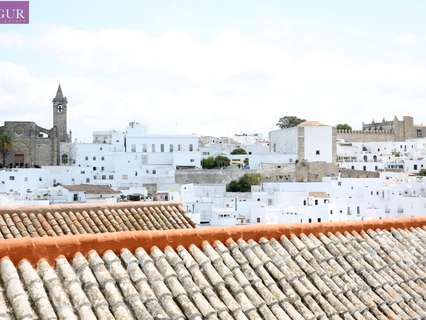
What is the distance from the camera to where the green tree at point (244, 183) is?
60.9 meters

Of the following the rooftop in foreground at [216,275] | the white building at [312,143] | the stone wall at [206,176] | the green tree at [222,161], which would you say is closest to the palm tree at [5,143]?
the stone wall at [206,176]

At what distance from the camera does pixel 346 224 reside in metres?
6.52

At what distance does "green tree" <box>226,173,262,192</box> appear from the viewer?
60906mm

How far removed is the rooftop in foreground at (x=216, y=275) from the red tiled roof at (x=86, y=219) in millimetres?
3610

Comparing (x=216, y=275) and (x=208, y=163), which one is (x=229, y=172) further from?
(x=216, y=275)

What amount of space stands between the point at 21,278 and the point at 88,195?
45.0 m


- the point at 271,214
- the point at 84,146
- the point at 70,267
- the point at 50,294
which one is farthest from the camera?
the point at 84,146

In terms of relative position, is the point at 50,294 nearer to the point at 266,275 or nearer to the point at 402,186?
the point at 266,275

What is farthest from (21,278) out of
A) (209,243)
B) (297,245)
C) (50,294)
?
(297,245)

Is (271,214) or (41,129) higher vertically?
(41,129)

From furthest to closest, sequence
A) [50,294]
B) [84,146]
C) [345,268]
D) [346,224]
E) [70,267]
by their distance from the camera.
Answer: [84,146]
[346,224]
[345,268]
[70,267]
[50,294]

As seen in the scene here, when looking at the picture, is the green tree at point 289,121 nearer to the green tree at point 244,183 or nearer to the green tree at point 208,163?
the green tree at point 208,163

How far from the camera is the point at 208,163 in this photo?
68.6 meters

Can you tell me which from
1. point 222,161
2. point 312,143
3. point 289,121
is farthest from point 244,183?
point 289,121
